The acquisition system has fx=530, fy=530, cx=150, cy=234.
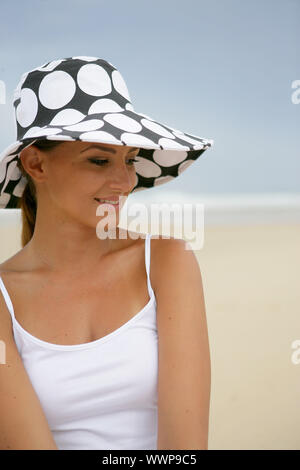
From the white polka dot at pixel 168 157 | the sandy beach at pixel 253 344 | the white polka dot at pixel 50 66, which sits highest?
the white polka dot at pixel 50 66

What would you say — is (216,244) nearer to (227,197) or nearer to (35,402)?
(227,197)

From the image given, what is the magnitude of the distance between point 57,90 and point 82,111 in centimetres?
10

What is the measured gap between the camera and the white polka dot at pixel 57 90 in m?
1.45

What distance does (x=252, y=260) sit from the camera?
24.6 feet

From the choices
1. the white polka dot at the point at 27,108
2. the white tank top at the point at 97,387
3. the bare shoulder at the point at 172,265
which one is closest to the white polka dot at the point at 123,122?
the white polka dot at the point at 27,108

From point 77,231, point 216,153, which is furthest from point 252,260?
point 216,153

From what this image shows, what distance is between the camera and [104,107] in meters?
1.44

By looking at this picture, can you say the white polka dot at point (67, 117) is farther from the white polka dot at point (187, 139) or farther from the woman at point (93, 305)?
the white polka dot at point (187, 139)

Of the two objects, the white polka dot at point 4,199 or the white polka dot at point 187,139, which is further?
the white polka dot at point 4,199

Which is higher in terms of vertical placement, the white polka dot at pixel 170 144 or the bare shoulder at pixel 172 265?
the white polka dot at pixel 170 144

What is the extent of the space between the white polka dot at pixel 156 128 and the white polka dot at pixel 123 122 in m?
0.03

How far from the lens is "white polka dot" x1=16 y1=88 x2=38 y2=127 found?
1.47 meters

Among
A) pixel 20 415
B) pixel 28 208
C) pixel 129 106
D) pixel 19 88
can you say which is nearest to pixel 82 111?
pixel 129 106

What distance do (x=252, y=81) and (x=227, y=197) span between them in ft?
11.9
